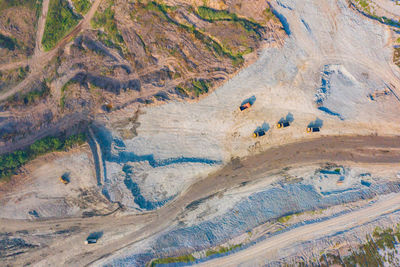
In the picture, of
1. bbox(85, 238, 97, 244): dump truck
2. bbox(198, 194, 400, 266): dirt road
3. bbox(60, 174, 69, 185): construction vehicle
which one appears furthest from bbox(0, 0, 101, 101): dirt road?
bbox(198, 194, 400, 266): dirt road

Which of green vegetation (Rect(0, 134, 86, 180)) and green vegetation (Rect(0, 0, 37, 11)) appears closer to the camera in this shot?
green vegetation (Rect(0, 134, 86, 180))

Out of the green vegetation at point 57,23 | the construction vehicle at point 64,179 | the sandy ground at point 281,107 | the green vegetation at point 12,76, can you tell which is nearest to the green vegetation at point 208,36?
the sandy ground at point 281,107

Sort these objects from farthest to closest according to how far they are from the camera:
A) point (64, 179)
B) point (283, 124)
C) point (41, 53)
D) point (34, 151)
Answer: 1. point (41, 53)
2. point (283, 124)
3. point (34, 151)
4. point (64, 179)

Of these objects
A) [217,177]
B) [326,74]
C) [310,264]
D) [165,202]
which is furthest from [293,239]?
[326,74]

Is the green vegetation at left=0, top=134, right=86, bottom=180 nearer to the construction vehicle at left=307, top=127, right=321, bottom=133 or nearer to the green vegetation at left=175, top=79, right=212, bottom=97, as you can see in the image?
the green vegetation at left=175, top=79, right=212, bottom=97

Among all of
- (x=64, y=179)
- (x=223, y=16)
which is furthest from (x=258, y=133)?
(x=64, y=179)

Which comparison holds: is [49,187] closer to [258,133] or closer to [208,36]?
[258,133]

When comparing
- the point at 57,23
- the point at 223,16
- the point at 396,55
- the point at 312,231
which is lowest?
the point at 312,231

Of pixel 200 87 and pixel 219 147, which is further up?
pixel 200 87
